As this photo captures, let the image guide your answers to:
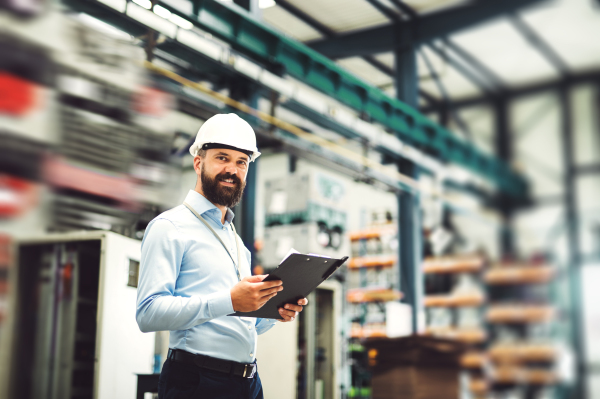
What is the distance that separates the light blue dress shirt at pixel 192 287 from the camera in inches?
69.9

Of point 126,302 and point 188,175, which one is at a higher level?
point 188,175

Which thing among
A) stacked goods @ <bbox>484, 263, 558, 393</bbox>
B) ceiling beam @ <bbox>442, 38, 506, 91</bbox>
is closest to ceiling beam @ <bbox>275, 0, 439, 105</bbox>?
ceiling beam @ <bbox>442, 38, 506, 91</bbox>

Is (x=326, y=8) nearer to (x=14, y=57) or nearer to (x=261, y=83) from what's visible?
(x=261, y=83)

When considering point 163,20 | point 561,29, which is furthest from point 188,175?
point 163,20

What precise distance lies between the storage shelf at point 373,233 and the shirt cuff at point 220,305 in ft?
41.6

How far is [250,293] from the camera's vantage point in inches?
69.1

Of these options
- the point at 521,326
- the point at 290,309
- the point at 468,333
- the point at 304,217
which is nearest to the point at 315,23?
the point at 304,217

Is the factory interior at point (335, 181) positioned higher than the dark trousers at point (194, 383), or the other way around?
the factory interior at point (335, 181)

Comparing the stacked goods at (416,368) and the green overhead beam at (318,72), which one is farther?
the green overhead beam at (318,72)

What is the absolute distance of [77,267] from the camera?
4.64 meters

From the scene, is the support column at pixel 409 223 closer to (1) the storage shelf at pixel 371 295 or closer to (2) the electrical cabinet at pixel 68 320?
(1) the storage shelf at pixel 371 295

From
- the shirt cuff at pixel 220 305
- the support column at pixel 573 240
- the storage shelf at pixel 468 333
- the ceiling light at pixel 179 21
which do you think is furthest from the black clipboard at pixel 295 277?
the support column at pixel 573 240

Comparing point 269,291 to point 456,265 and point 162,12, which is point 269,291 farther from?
point 456,265

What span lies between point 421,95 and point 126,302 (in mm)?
8943
